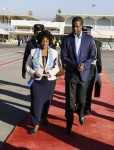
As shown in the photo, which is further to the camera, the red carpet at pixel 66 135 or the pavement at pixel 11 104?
the pavement at pixel 11 104

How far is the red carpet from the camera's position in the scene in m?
7.55

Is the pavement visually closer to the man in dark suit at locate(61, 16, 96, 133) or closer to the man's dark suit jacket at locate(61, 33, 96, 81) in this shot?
the man in dark suit at locate(61, 16, 96, 133)

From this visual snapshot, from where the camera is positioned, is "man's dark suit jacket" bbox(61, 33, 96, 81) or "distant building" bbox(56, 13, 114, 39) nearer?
"man's dark suit jacket" bbox(61, 33, 96, 81)

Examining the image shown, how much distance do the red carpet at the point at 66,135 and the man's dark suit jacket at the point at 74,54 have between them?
908 mm

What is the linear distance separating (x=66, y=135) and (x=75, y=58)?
1185 millimetres

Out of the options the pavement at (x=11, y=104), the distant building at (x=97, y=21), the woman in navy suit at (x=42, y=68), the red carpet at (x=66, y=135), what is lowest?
the distant building at (x=97, y=21)

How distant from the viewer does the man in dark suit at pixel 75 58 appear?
820 centimetres

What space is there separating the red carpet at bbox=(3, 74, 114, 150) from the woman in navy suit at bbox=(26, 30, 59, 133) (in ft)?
1.36

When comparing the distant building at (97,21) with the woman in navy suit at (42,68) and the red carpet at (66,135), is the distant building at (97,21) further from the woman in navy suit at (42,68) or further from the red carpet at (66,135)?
the woman in navy suit at (42,68)

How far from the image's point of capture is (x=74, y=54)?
8211 millimetres

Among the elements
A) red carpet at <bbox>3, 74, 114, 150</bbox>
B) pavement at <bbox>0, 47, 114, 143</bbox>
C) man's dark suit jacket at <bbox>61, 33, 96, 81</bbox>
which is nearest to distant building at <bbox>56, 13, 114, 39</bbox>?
pavement at <bbox>0, 47, 114, 143</bbox>

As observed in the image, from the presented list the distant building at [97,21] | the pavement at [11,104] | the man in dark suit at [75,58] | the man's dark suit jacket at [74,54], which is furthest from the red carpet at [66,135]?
the distant building at [97,21]

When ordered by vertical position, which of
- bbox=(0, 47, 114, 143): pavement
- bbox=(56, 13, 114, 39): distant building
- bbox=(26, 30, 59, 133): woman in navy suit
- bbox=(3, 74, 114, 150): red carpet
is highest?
bbox=(26, 30, 59, 133): woman in navy suit

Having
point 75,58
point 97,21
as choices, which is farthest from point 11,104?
point 97,21
